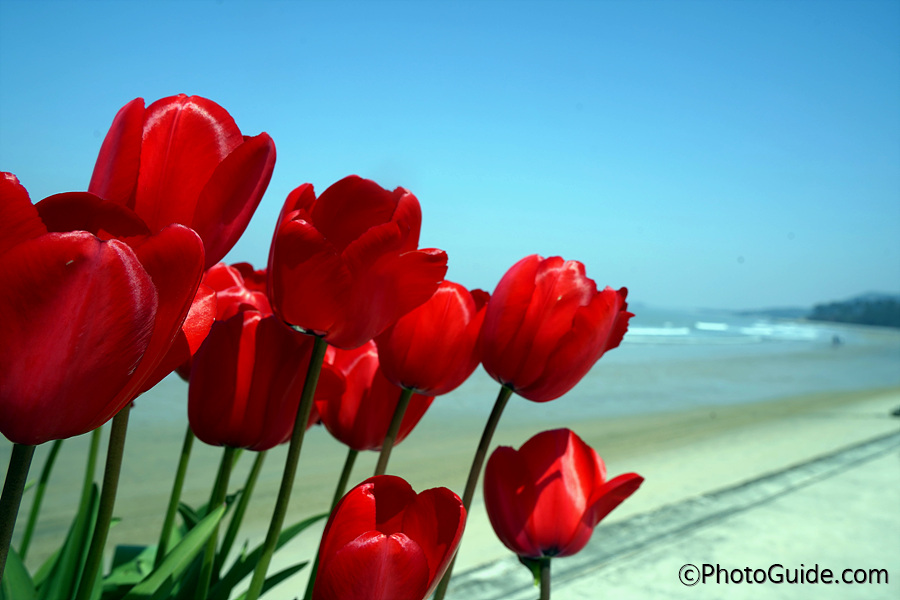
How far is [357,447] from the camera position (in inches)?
25.2

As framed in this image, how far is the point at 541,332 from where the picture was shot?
57 cm

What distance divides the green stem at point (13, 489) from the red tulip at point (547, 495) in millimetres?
389

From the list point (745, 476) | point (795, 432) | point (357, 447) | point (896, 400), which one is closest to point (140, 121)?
point (357, 447)

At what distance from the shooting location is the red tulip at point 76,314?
0.86 ft

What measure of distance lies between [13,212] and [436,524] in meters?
0.24

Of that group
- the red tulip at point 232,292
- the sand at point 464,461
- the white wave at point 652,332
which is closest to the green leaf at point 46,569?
the red tulip at point 232,292

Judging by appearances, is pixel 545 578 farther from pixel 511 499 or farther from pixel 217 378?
pixel 217 378

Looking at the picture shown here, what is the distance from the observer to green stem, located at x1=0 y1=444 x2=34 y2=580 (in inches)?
10.7

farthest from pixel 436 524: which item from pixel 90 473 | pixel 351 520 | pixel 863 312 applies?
pixel 863 312

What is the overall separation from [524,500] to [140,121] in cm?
41

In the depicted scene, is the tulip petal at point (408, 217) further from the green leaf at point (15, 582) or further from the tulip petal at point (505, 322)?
the green leaf at point (15, 582)

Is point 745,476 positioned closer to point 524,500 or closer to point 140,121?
point 524,500

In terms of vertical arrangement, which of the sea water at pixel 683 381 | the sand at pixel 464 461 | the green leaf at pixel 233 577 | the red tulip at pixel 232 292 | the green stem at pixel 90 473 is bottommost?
the sea water at pixel 683 381

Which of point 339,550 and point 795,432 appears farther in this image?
point 795,432
